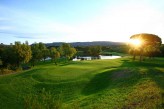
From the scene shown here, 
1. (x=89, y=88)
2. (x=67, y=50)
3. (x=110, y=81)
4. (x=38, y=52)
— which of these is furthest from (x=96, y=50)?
(x=89, y=88)

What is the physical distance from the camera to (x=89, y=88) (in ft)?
139

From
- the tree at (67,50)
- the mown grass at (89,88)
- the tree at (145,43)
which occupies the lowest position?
the mown grass at (89,88)

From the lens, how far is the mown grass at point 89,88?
96.0 ft

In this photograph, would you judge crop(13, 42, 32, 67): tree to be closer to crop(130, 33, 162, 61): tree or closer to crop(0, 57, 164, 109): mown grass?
crop(0, 57, 164, 109): mown grass

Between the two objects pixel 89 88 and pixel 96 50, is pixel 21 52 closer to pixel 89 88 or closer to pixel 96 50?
pixel 89 88

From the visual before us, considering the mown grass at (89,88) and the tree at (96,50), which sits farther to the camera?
the tree at (96,50)

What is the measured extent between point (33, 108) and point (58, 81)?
106 feet

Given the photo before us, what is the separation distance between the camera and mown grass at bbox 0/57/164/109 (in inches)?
1152

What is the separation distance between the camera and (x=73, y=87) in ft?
140

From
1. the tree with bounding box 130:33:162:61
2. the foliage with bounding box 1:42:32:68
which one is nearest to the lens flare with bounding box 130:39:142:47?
the tree with bounding box 130:33:162:61

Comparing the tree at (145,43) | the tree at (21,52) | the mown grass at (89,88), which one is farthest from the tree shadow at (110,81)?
the tree at (21,52)

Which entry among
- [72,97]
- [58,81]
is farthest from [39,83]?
[72,97]

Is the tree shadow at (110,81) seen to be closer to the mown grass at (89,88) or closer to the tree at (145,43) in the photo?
the mown grass at (89,88)

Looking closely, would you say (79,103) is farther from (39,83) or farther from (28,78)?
(28,78)
